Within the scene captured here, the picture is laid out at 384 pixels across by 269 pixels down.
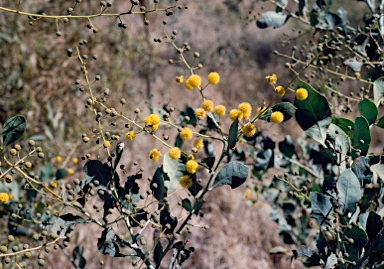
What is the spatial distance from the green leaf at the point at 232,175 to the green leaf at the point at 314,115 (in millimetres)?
155

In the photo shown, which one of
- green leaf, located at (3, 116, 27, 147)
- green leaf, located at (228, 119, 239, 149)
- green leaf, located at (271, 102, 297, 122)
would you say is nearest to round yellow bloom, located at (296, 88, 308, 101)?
green leaf, located at (271, 102, 297, 122)

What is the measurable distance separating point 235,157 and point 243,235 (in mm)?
1412

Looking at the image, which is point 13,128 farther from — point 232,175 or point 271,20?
point 271,20

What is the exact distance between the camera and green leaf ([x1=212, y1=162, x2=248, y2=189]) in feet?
3.02

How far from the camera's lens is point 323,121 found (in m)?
0.97

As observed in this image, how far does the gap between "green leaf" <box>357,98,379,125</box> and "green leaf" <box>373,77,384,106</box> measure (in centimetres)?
5

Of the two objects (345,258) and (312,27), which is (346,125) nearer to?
(345,258)

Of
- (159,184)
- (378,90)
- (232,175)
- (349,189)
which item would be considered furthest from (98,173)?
(378,90)

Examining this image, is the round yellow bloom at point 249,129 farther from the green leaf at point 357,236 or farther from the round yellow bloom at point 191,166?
the green leaf at point 357,236

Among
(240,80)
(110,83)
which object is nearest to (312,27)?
(110,83)

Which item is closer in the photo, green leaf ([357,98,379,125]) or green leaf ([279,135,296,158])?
green leaf ([357,98,379,125])

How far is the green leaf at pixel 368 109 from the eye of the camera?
1.00 m

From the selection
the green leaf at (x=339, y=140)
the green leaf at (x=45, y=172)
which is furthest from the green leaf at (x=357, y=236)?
the green leaf at (x=45, y=172)

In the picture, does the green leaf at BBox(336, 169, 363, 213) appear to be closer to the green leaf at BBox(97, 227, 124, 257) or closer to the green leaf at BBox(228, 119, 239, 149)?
the green leaf at BBox(228, 119, 239, 149)
